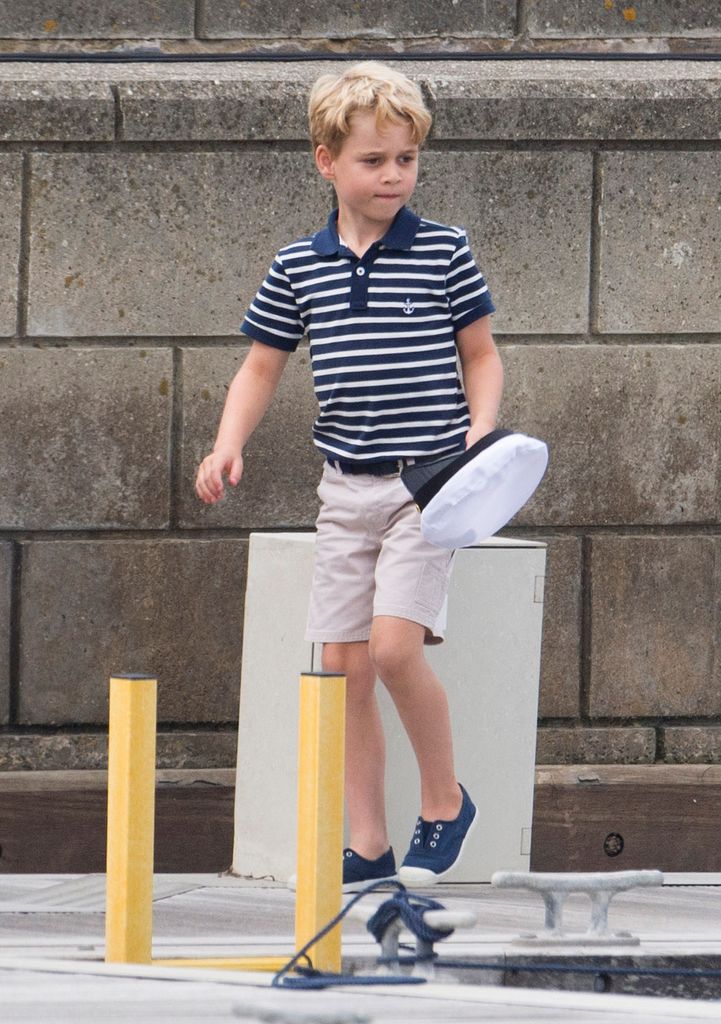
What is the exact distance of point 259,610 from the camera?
15.3 feet

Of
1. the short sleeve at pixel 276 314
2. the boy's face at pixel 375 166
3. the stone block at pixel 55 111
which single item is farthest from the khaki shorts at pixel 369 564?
the stone block at pixel 55 111

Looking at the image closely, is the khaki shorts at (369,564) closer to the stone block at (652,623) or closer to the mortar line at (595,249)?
the stone block at (652,623)

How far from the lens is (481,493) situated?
382 centimetres

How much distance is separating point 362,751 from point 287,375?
5.15 feet

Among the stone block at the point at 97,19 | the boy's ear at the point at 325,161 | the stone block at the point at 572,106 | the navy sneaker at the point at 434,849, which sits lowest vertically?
the navy sneaker at the point at 434,849

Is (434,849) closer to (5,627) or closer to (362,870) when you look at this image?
(362,870)

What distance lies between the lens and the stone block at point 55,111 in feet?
17.1

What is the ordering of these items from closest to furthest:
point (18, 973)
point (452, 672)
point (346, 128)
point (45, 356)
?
point (18, 973)
point (346, 128)
point (452, 672)
point (45, 356)

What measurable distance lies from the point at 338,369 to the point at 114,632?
1.55m

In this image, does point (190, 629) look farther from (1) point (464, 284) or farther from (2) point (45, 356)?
(1) point (464, 284)

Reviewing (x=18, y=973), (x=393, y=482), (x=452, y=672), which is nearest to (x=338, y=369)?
(x=393, y=482)


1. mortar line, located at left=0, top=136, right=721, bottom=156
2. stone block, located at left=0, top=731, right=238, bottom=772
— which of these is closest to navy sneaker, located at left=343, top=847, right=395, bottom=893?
stone block, located at left=0, top=731, right=238, bottom=772

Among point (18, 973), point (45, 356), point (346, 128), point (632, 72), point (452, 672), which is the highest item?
point (632, 72)

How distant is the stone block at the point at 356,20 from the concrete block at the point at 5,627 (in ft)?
5.77
